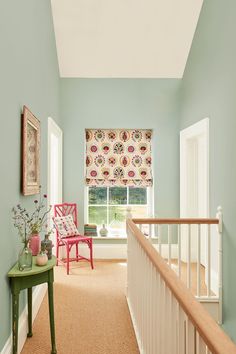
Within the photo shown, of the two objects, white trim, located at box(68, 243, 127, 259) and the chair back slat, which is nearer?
the chair back slat

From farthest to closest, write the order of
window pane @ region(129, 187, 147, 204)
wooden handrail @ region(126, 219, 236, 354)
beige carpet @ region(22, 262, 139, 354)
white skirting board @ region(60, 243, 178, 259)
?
window pane @ region(129, 187, 147, 204) < white skirting board @ region(60, 243, 178, 259) < beige carpet @ region(22, 262, 139, 354) < wooden handrail @ region(126, 219, 236, 354)

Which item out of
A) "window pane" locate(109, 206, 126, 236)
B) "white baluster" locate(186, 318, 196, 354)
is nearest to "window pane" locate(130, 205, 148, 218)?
"window pane" locate(109, 206, 126, 236)

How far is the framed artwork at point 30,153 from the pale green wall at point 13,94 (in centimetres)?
7

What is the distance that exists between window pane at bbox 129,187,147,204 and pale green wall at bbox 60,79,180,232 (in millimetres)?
254

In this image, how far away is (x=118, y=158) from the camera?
5199mm

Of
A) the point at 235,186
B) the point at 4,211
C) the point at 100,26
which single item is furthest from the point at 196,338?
the point at 100,26

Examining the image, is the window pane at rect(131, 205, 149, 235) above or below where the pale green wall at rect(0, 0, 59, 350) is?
below

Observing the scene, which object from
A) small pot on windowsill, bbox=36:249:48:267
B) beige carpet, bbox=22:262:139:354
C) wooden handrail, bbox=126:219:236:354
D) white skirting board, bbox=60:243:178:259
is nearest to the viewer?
wooden handrail, bbox=126:219:236:354

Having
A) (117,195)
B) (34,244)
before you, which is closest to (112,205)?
(117,195)

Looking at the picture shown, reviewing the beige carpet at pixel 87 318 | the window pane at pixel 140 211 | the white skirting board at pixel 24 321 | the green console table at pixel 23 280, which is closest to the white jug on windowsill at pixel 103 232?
the window pane at pixel 140 211

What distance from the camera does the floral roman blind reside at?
17.0 ft

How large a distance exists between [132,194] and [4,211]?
335 cm

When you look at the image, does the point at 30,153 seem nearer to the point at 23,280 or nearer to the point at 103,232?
the point at 23,280

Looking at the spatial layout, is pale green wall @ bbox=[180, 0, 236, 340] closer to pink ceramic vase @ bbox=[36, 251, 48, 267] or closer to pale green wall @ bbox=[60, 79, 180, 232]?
pale green wall @ bbox=[60, 79, 180, 232]
